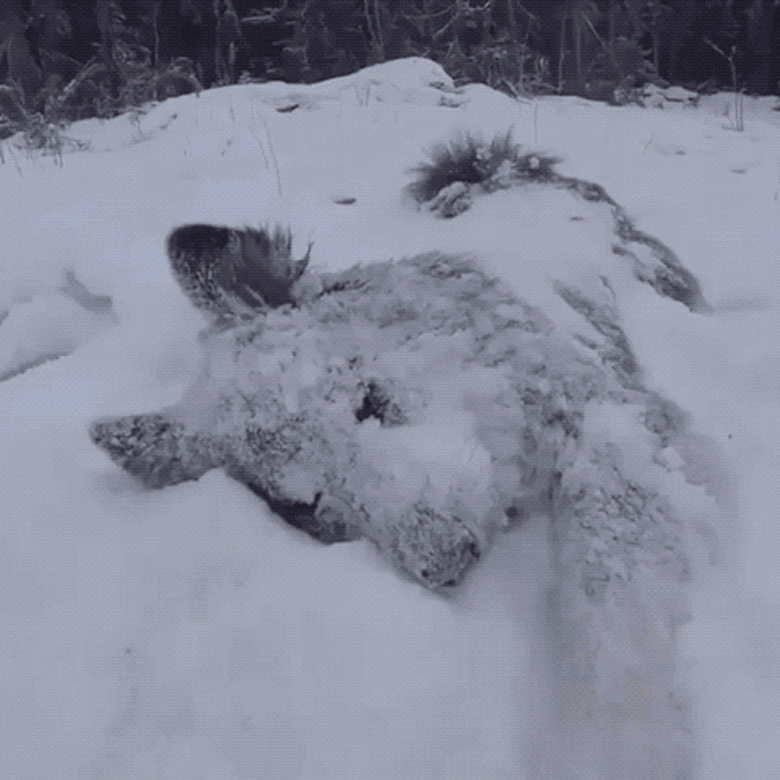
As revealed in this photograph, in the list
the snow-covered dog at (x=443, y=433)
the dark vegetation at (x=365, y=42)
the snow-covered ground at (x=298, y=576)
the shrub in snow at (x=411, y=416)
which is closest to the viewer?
the snow-covered ground at (x=298, y=576)

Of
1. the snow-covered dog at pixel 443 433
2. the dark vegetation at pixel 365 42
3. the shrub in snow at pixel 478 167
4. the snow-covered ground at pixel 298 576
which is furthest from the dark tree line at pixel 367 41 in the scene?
the snow-covered dog at pixel 443 433

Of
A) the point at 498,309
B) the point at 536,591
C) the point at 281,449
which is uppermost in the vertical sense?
the point at 498,309

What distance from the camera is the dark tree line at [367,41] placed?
7.71 metres

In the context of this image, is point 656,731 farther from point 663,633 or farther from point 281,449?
point 281,449

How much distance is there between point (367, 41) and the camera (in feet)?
29.7

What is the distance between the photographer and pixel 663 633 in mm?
1359

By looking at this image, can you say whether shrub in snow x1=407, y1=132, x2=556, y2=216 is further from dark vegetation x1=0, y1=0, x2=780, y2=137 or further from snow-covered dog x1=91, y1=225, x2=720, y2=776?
dark vegetation x1=0, y1=0, x2=780, y2=137

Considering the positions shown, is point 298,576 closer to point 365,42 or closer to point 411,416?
point 411,416

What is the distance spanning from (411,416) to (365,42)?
8327 millimetres

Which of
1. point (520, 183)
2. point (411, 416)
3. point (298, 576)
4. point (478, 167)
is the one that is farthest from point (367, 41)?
point (298, 576)

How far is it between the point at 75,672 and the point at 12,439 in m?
0.85

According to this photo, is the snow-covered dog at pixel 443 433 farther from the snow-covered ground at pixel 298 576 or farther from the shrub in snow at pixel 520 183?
the shrub in snow at pixel 520 183

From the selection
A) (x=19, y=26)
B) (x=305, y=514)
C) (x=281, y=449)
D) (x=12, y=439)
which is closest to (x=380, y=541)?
(x=305, y=514)

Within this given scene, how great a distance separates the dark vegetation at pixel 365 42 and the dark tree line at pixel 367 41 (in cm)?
1
